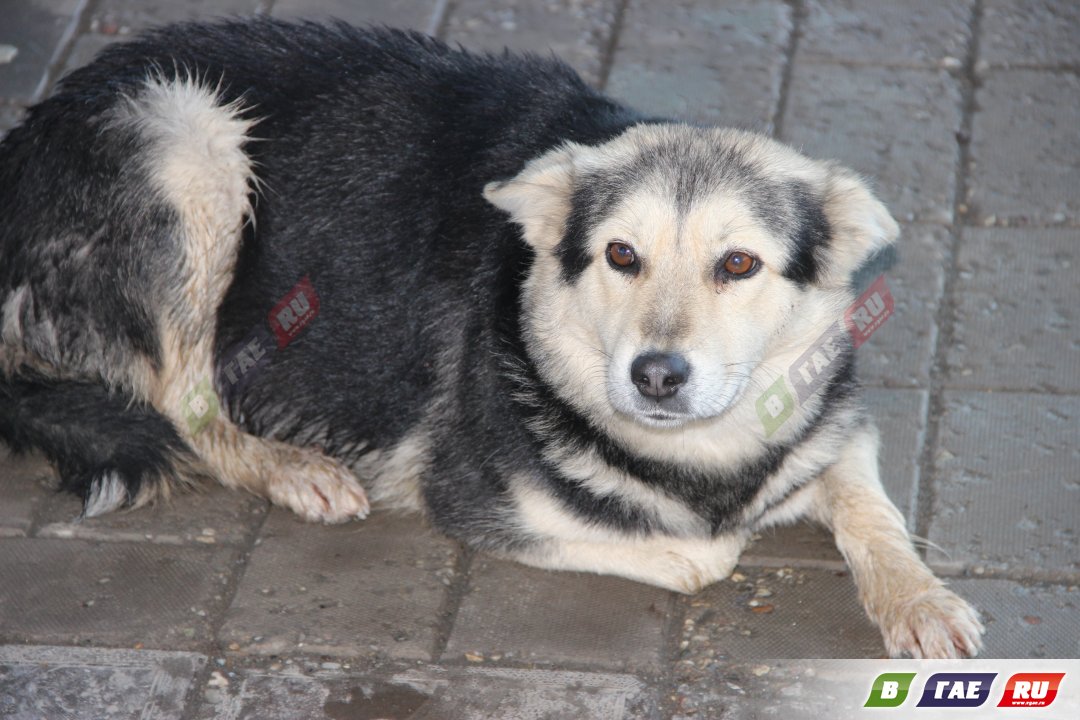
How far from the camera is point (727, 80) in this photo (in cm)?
604

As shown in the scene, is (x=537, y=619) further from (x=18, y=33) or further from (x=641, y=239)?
(x=18, y=33)

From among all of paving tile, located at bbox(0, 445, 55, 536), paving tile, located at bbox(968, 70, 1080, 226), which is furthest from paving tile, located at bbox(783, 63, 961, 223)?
paving tile, located at bbox(0, 445, 55, 536)

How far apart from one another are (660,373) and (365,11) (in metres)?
3.64

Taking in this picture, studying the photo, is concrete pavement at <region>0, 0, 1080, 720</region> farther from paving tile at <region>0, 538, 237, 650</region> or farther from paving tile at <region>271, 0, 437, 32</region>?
paving tile at <region>271, 0, 437, 32</region>

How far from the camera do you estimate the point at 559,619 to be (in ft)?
13.1

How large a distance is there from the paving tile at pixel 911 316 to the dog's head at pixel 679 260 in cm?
101

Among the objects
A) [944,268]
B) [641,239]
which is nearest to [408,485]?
[641,239]

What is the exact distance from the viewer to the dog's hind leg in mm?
4273

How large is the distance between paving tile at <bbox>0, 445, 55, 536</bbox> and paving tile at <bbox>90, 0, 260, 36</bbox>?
101 inches

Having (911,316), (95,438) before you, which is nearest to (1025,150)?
(911,316)

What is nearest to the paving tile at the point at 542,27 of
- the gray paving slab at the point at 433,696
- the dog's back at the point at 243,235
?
the dog's back at the point at 243,235

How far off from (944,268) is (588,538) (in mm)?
1928

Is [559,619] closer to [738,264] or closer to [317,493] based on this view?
[317,493]

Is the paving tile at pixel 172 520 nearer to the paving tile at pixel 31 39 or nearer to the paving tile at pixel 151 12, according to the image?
the paving tile at pixel 31 39
